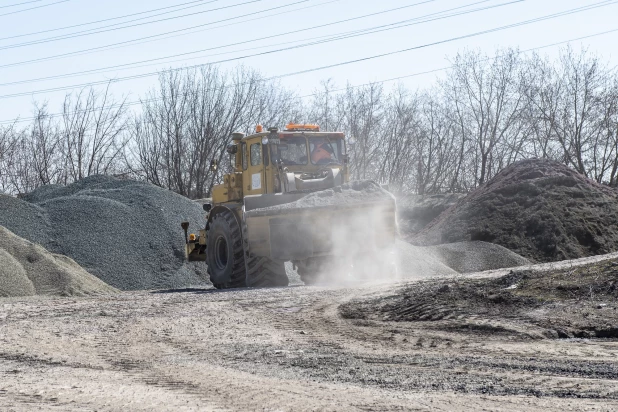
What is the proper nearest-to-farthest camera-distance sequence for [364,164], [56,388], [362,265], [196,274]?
[56,388] → [362,265] → [196,274] → [364,164]

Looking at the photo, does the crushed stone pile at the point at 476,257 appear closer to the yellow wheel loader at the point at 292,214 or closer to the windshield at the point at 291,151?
the yellow wheel loader at the point at 292,214

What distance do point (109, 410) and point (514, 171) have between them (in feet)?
76.9

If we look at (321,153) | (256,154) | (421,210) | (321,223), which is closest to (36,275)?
(256,154)

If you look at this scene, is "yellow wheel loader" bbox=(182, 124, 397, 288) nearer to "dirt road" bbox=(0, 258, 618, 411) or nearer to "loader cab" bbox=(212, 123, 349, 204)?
"loader cab" bbox=(212, 123, 349, 204)

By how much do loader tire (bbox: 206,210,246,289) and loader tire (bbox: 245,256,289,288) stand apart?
17.7 inches

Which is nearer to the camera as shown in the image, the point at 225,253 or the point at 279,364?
the point at 279,364

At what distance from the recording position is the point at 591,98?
39.1m

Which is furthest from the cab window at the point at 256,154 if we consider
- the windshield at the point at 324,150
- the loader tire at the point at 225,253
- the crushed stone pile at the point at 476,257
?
the crushed stone pile at the point at 476,257

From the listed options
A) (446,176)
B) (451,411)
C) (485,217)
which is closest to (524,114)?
(446,176)

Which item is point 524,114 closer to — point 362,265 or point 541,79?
point 541,79

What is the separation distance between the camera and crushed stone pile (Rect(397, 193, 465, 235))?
3322 cm

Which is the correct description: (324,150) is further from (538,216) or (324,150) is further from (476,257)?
(538,216)

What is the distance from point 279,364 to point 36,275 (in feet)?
36.6

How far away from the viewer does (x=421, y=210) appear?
113 feet
